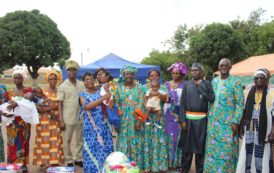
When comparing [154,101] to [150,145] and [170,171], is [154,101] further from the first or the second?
[170,171]

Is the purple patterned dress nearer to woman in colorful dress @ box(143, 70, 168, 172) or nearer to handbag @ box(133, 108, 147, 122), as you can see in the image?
woman in colorful dress @ box(143, 70, 168, 172)

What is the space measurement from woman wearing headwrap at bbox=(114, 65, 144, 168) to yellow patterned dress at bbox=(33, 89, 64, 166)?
1034 mm

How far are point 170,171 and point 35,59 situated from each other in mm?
30142

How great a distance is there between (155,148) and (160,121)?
0.42 m

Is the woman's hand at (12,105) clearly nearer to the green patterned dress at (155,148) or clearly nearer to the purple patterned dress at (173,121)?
the green patterned dress at (155,148)

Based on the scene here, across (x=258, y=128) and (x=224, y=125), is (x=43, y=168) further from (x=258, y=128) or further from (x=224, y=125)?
(x=258, y=128)

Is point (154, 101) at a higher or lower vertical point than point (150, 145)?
higher

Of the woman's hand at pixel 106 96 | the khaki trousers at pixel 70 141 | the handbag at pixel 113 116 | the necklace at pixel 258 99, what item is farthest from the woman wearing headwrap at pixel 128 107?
the necklace at pixel 258 99

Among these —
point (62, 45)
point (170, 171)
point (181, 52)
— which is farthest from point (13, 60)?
point (170, 171)

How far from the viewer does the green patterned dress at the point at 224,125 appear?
4.75 meters

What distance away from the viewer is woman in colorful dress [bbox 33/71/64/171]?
5.21m

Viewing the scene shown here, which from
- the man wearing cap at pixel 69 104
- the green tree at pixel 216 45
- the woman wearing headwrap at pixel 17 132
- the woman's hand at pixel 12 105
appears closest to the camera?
the woman's hand at pixel 12 105

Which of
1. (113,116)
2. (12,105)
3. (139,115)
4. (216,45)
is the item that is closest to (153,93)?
(139,115)

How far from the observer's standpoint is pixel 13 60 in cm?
3216
